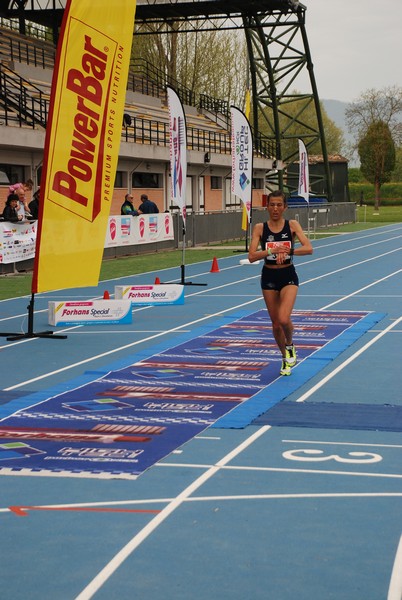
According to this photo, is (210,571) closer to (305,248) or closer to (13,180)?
(305,248)

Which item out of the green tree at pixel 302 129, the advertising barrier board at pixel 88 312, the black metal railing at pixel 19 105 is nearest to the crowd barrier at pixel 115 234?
the black metal railing at pixel 19 105

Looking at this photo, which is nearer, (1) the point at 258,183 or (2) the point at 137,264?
(2) the point at 137,264

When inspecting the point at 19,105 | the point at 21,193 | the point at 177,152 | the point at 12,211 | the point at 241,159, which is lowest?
the point at 12,211

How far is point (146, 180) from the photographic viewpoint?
47594 mm

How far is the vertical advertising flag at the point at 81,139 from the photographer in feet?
47.4

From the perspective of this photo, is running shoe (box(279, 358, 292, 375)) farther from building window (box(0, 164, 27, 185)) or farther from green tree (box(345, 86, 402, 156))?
green tree (box(345, 86, 402, 156))

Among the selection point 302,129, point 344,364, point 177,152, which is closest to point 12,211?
point 177,152

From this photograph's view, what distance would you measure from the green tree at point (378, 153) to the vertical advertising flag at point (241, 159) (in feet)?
225

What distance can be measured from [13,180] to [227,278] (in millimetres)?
12173

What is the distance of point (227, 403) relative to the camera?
421 inches

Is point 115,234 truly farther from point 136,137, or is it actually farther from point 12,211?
point 136,137

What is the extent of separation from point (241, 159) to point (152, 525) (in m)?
28.2

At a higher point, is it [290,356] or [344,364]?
[290,356]

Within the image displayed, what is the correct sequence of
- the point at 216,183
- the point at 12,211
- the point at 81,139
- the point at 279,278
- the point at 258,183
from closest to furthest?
the point at 279,278 → the point at 81,139 → the point at 12,211 → the point at 216,183 → the point at 258,183
